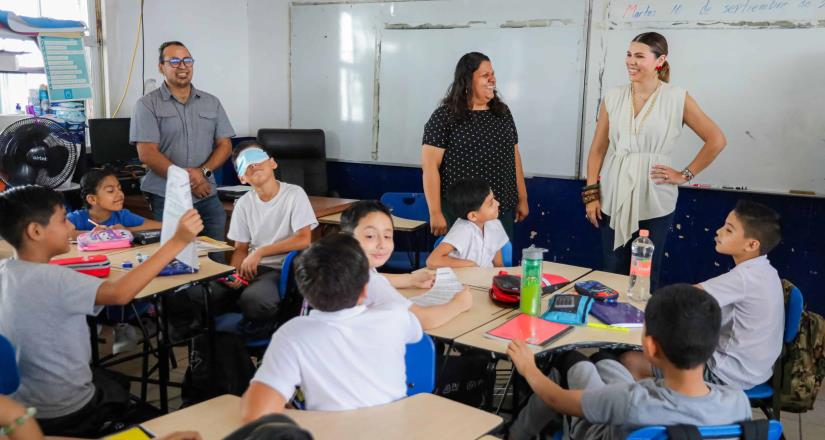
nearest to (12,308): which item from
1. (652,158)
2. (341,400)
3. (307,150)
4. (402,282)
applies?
(341,400)

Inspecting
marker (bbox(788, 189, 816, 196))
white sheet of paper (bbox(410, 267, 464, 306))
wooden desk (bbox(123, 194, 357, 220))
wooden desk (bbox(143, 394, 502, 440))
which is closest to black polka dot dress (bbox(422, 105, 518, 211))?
white sheet of paper (bbox(410, 267, 464, 306))

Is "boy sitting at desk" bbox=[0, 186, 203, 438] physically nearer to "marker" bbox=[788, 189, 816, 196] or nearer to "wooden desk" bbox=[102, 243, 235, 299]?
"wooden desk" bbox=[102, 243, 235, 299]

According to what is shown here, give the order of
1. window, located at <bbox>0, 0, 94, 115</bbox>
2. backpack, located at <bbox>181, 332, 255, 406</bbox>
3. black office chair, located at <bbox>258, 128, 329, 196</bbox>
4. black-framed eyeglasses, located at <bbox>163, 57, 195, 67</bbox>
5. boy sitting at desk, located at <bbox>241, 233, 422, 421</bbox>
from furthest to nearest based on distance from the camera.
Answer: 1. black office chair, located at <bbox>258, 128, 329, 196</bbox>
2. window, located at <bbox>0, 0, 94, 115</bbox>
3. black-framed eyeglasses, located at <bbox>163, 57, 195, 67</bbox>
4. backpack, located at <bbox>181, 332, 255, 406</bbox>
5. boy sitting at desk, located at <bbox>241, 233, 422, 421</bbox>

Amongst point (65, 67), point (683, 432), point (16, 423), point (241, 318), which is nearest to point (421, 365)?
point (683, 432)

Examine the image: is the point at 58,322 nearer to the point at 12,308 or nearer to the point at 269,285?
the point at 12,308

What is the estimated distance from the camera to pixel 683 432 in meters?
1.50

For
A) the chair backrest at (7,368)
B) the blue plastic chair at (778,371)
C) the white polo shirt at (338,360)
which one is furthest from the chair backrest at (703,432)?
the chair backrest at (7,368)

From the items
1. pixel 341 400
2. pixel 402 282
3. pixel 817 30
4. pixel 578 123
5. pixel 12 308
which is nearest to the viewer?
pixel 341 400

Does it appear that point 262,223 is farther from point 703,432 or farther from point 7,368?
point 703,432

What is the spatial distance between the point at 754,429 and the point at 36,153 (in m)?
3.42

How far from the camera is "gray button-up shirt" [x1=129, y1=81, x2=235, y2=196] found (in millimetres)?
4066

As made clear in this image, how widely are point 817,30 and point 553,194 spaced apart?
1.79 meters

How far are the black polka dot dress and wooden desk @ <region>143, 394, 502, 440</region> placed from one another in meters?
2.01

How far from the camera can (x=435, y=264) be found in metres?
3.03
